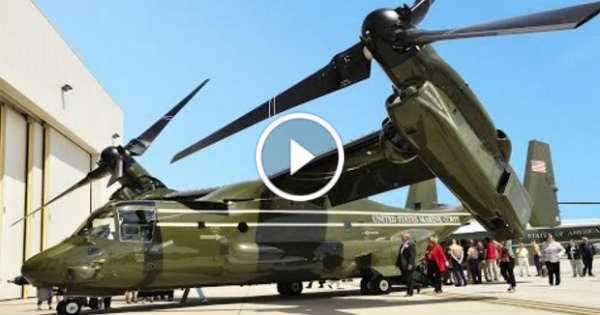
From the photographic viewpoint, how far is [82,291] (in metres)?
12.9

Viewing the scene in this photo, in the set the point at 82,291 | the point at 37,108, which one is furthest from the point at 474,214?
the point at 37,108

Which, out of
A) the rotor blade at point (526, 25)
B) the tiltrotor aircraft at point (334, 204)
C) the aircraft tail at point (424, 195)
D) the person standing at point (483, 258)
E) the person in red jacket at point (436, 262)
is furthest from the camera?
the person standing at point (483, 258)

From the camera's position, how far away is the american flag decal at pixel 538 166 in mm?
15555

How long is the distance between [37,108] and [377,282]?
1626 centimetres

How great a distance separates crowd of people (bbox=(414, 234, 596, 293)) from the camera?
54.2 feet

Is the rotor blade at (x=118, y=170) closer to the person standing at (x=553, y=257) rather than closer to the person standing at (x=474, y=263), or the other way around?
the person standing at (x=474, y=263)

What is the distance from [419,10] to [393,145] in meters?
2.88

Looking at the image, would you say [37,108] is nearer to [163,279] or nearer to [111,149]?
[111,149]

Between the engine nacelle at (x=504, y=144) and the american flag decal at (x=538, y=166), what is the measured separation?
3780 mm

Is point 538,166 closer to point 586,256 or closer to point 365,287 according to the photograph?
point 365,287

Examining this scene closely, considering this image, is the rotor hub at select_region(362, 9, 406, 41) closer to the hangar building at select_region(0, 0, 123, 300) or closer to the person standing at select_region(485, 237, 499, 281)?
the person standing at select_region(485, 237, 499, 281)

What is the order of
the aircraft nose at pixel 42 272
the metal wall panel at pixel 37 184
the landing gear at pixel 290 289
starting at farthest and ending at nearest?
the metal wall panel at pixel 37 184, the landing gear at pixel 290 289, the aircraft nose at pixel 42 272

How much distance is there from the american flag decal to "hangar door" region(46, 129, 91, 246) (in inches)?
803

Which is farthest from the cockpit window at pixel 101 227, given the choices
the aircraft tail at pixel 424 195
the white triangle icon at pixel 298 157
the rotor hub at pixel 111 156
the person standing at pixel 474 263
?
the person standing at pixel 474 263
